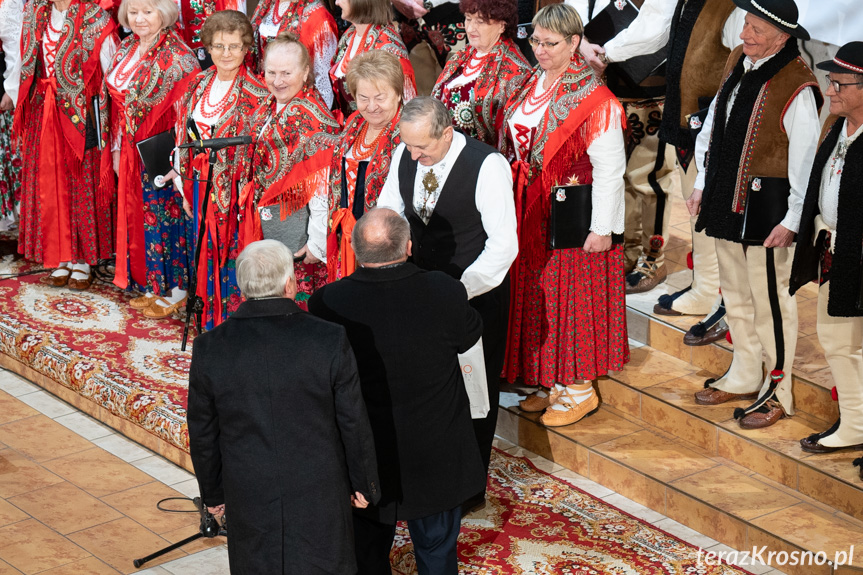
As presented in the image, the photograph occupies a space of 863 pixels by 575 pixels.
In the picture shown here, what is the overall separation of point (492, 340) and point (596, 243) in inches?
28.4

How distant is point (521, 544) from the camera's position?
4879 mm

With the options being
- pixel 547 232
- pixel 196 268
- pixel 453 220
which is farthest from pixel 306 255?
pixel 453 220

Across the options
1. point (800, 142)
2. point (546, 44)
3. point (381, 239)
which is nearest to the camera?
point (381, 239)

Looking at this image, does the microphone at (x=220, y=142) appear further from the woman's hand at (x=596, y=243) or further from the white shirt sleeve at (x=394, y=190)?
the woman's hand at (x=596, y=243)

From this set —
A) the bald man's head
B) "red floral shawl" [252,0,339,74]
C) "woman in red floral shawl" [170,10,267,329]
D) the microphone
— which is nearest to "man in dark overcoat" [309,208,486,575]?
the bald man's head

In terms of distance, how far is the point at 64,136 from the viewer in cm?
734

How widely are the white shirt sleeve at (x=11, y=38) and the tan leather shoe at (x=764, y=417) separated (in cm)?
479

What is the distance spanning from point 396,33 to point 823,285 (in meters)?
2.49

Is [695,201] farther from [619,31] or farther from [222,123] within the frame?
[222,123]

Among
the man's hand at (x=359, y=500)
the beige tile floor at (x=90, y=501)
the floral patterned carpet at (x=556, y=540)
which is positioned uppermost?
the man's hand at (x=359, y=500)

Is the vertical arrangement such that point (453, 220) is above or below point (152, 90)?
below

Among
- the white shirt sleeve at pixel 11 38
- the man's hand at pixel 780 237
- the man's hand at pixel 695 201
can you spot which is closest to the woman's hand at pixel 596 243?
the man's hand at pixel 695 201

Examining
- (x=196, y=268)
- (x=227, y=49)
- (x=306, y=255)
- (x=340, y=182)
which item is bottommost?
(x=196, y=268)

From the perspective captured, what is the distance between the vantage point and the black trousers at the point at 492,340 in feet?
15.6
